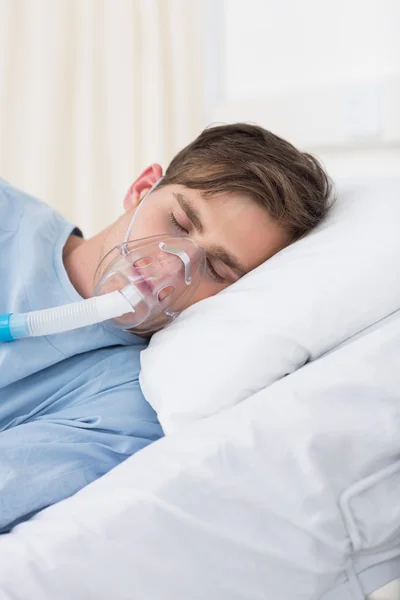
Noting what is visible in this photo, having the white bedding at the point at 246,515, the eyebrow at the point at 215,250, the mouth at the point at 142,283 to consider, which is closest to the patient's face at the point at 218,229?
the eyebrow at the point at 215,250

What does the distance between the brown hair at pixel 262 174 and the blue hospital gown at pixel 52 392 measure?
296 mm

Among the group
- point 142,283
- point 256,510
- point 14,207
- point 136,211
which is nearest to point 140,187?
point 136,211

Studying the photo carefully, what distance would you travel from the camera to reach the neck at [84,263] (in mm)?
1291

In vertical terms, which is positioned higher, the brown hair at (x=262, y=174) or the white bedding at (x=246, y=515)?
the brown hair at (x=262, y=174)

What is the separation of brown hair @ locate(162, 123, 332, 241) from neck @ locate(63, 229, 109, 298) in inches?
7.3

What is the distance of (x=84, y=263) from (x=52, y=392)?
0.92 ft

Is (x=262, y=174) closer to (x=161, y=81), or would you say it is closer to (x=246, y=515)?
(x=246, y=515)

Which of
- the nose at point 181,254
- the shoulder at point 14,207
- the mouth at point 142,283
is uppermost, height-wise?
the shoulder at point 14,207

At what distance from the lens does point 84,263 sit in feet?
4.33

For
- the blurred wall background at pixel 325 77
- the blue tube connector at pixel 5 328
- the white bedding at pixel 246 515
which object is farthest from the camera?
the blurred wall background at pixel 325 77

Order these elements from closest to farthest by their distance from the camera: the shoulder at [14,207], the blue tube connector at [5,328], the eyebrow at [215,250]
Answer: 1. the blue tube connector at [5,328]
2. the eyebrow at [215,250]
3. the shoulder at [14,207]

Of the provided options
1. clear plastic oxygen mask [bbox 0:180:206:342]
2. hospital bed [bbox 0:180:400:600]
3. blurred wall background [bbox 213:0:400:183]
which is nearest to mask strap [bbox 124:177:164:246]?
clear plastic oxygen mask [bbox 0:180:206:342]

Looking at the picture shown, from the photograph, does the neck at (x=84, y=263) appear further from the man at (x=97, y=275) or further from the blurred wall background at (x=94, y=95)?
the blurred wall background at (x=94, y=95)

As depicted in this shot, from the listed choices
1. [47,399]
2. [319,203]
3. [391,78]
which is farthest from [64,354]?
[391,78]
